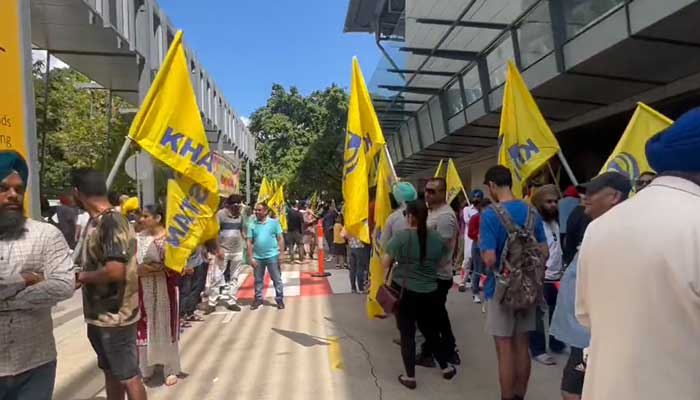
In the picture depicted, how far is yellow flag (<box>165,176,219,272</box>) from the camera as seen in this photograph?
168 inches

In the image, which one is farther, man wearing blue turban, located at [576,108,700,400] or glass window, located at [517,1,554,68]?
glass window, located at [517,1,554,68]

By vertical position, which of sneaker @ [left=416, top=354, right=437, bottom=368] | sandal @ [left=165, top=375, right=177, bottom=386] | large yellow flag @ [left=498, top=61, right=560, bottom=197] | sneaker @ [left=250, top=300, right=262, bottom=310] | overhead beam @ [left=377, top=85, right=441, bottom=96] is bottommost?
sneaker @ [left=416, top=354, right=437, bottom=368]

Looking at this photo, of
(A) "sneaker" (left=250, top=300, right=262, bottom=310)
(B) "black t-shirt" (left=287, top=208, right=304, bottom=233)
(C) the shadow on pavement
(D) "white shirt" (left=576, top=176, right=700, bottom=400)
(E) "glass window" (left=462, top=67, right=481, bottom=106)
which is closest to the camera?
(D) "white shirt" (left=576, top=176, right=700, bottom=400)

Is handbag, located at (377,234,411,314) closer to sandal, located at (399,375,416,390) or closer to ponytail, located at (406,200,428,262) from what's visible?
ponytail, located at (406,200,428,262)

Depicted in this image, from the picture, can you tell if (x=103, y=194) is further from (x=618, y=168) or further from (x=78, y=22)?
(x=618, y=168)

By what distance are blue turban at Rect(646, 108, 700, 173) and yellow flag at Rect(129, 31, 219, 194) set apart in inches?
134

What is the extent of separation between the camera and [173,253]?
14.1 ft

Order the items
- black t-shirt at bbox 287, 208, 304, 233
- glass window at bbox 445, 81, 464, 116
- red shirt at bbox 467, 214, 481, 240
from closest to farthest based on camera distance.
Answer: red shirt at bbox 467, 214, 481, 240 → glass window at bbox 445, 81, 464, 116 → black t-shirt at bbox 287, 208, 304, 233

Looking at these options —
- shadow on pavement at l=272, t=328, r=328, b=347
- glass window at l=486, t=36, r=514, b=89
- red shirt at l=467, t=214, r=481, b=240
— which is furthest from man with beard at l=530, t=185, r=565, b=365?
glass window at l=486, t=36, r=514, b=89

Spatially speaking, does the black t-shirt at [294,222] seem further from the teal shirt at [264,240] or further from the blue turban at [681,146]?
the blue turban at [681,146]

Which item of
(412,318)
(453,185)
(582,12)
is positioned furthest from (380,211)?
(453,185)

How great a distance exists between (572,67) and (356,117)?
3771 millimetres

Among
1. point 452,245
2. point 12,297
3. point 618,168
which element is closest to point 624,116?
point 618,168

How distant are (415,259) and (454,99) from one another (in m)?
9.58
